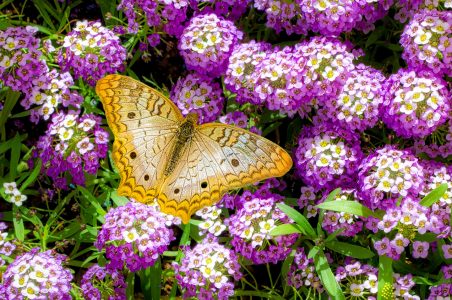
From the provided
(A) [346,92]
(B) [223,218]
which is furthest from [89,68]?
(A) [346,92]

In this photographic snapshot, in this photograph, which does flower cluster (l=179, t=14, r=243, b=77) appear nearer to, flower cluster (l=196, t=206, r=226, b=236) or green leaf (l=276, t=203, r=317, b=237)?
flower cluster (l=196, t=206, r=226, b=236)

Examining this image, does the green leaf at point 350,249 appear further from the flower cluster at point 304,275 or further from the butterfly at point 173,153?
the butterfly at point 173,153

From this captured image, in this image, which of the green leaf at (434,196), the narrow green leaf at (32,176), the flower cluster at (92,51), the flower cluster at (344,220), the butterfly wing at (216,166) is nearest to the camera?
the green leaf at (434,196)

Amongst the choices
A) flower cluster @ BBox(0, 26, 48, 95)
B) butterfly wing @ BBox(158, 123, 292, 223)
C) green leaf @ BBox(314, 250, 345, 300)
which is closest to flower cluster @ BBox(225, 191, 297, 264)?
green leaf @ BBox(314, 250, 345, 300)

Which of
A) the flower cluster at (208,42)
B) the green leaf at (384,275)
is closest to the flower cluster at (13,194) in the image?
the flower cluster at (208,42)

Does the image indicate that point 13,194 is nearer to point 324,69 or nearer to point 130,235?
point 130,235

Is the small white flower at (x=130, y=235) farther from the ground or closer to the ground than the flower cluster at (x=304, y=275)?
farther from the ground

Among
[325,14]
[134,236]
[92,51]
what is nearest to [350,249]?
[134,236]
